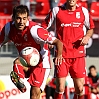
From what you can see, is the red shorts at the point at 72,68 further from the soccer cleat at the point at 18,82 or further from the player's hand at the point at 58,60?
the soccer cleat at the point at 18,82

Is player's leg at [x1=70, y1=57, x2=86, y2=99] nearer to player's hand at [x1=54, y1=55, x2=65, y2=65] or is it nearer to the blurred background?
player's hand at [x1=54, y1=55, x2=65, y2=65]

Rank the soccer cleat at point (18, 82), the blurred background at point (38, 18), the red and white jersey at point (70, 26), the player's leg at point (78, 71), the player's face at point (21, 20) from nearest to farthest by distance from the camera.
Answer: the player's face at point (21, 20), the soccer cleat at point (18, 82), the red and white jersey at point (70, 26), the player's leg at point (78, 71), the blurred background at point (38, 18)

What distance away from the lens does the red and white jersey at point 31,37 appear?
6477 mm

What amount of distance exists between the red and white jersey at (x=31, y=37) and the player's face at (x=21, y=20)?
3.3 inches

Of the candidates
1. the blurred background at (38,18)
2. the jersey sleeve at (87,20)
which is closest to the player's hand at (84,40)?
the jersey sleeve at (87,20)

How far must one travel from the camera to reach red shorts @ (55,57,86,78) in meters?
7.45

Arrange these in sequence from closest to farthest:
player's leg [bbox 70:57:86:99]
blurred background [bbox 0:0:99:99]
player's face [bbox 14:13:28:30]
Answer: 1. player's face [bbox 14:13:28:30]
2. player's leg [bbox 70:57:86:99]
3. blurred background [bbox 0:0:99:99]

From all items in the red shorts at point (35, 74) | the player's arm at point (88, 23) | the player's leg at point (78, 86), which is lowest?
the player's leg at point (78, 86)

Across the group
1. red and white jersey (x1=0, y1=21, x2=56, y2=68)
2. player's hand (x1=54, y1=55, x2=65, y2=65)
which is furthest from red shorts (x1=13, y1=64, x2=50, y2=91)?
player's hand (x1=54, y1=55, x2=65, y2=65)

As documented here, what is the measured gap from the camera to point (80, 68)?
7.54m

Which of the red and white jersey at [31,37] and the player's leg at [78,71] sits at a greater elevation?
the red and white jersey at [31,37]

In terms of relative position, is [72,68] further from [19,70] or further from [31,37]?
[31,37]

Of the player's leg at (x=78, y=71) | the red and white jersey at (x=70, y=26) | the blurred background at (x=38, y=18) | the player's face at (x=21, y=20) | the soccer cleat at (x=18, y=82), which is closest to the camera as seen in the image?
the player's face at (x=21, y=20)

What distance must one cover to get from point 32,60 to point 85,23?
1341 mm
